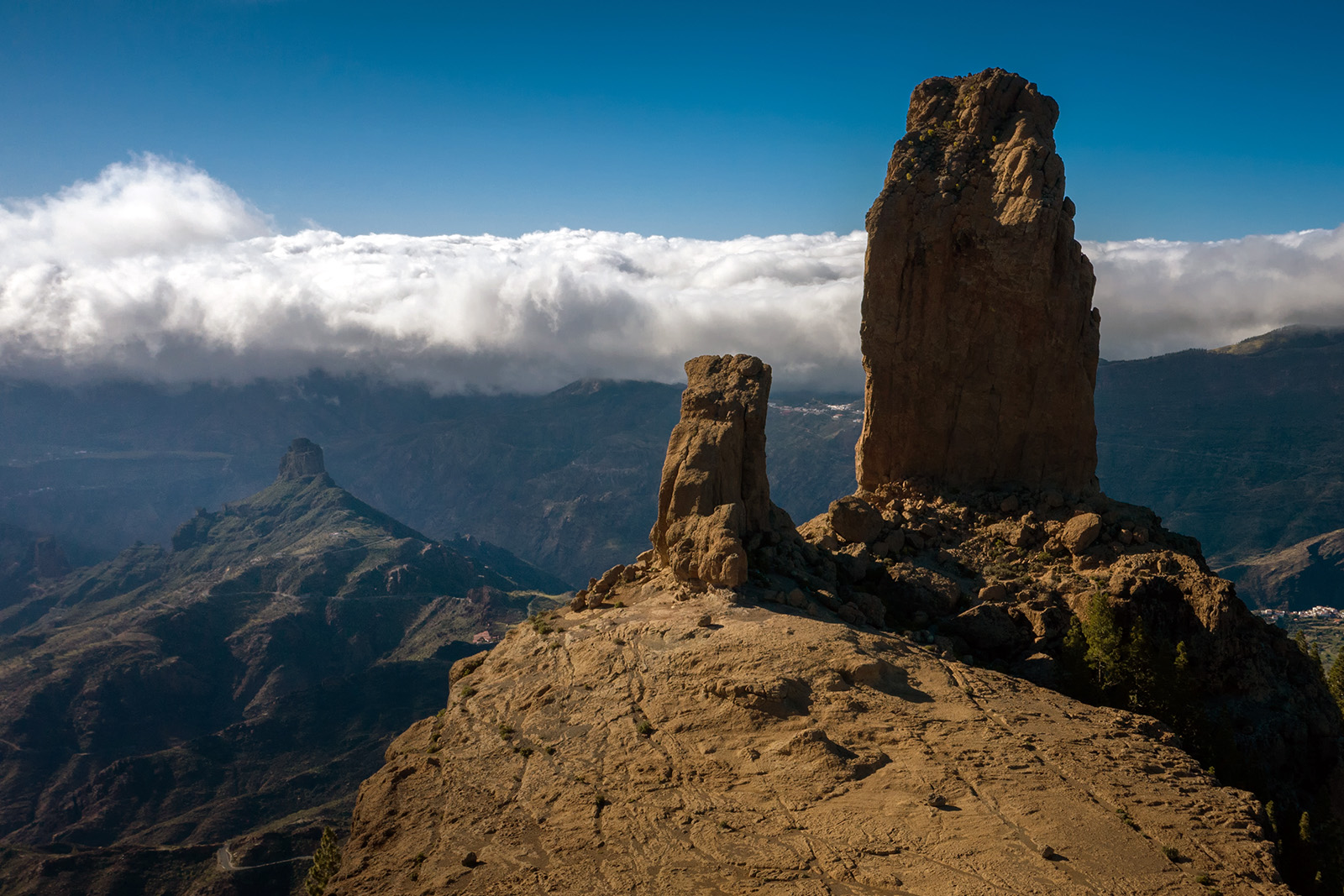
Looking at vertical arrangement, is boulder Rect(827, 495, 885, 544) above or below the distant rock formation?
below

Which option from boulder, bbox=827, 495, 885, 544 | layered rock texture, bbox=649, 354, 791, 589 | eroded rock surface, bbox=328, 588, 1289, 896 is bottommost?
eroded rock surface, bbox=328, 588, 1289, 896

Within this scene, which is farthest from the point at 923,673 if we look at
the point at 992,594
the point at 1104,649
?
the point at 992,594

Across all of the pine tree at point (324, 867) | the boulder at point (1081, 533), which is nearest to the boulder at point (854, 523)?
the boulder at point (1081, 533)

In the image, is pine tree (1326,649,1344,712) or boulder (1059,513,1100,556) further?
pine tree (1326,649,1344,712)

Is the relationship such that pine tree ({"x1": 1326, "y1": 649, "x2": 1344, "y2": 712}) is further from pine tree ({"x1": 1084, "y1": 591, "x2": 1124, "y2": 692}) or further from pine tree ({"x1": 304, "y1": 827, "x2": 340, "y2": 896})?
pine tree ({"x1": 304, "y1": 827, "x2": 340, "y2": 896})

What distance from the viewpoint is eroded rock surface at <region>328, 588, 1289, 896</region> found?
38531 mm

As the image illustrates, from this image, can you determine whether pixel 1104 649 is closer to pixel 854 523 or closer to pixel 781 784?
pixel 854 523

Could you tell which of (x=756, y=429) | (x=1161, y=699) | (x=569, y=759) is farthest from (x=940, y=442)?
(x=569, y=759)

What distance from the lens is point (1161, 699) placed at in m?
64.8

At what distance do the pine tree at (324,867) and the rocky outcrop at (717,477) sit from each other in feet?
95.8

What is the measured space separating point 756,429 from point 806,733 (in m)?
31.0

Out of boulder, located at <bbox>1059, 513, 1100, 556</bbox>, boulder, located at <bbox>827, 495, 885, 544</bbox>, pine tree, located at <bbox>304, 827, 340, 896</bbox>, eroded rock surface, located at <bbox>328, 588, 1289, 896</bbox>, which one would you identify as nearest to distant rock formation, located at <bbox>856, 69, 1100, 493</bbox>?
boulder, located at <bbox>1059, 513, 1100, 556</bbox>

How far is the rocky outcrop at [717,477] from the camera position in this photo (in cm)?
6459

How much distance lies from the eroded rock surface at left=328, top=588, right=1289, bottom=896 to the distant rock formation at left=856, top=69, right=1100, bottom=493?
123ft
